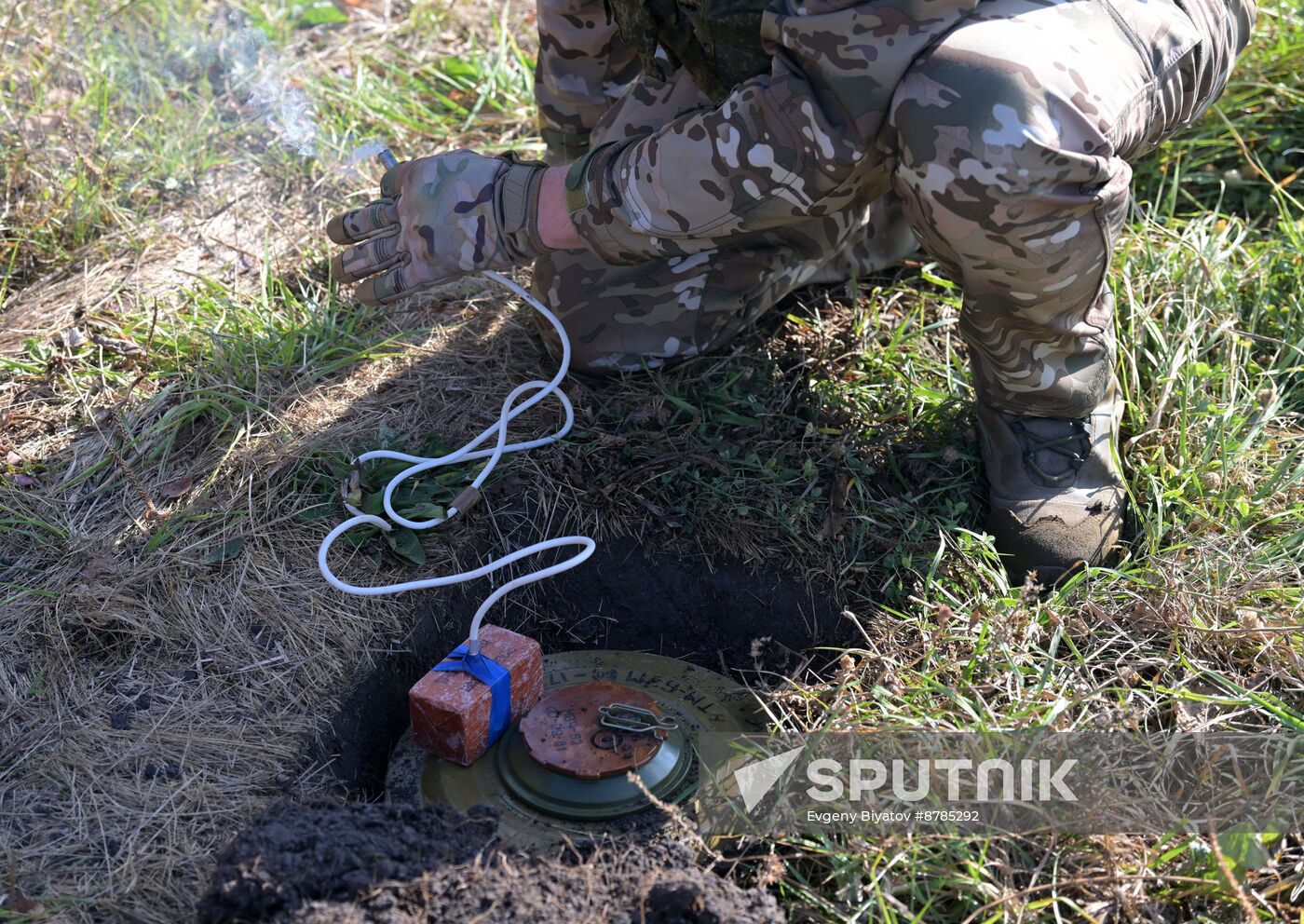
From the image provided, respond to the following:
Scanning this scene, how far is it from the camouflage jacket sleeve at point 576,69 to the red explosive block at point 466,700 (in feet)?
4.57

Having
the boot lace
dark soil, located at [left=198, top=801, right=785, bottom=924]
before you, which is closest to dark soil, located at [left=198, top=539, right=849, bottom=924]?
dark soil, located at [left=198, top=801, right=785, bottom=924]

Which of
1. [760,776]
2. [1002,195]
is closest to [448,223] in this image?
[1002,195]

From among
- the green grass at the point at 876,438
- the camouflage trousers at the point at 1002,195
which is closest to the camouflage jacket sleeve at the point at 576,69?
the camouflage trousers at the point at 1002,195

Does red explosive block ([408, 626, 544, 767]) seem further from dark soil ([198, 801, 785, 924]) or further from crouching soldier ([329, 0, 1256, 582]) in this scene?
crouching soldier ([329, 0, 1256, 582])

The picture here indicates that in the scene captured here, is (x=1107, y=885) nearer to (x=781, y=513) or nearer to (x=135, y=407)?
(x=781, y=513)

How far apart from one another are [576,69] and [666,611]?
1323 mm

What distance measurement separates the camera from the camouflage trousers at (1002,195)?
1.83m

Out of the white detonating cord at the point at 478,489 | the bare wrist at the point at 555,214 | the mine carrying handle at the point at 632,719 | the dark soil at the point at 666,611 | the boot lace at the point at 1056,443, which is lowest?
the dark soil at the point at 666,611

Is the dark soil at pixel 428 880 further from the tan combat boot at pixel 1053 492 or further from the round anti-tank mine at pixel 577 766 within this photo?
the tan combat boot at pixel 1053 492

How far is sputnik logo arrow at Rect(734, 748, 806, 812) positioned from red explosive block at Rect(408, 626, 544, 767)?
1.29 ft

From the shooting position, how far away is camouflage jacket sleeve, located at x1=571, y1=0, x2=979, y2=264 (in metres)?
1.88

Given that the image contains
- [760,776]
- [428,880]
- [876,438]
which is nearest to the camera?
[428,880]

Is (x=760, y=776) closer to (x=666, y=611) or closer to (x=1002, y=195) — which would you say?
(x=666, y=611)

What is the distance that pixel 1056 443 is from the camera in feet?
7.19
